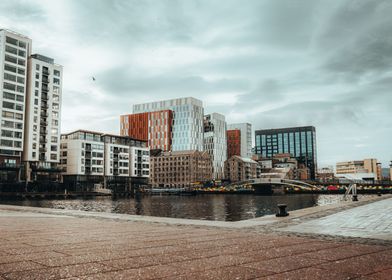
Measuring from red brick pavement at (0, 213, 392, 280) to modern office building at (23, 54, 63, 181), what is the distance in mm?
116490

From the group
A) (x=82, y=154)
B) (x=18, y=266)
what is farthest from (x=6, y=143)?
(x=18, y=266)

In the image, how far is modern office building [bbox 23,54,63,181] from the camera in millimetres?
120500

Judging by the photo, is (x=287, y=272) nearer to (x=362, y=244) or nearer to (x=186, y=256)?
(x=186, y=256)

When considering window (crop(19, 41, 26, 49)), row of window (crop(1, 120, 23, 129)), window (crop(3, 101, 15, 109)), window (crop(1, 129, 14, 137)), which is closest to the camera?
window (crop(1, 129, 14, 137))

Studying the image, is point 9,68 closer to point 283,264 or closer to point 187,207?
point 187,207

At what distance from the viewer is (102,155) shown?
14638cm

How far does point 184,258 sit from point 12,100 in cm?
12028

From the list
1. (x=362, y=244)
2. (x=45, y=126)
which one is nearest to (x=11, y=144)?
(x=45, y=126)

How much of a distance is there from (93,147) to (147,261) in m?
139

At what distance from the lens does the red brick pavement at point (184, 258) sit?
768 centimetres

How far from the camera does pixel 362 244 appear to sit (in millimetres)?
12500

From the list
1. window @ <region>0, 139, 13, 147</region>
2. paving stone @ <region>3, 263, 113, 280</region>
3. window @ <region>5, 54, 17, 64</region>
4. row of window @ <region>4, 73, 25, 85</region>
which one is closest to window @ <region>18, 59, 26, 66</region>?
window @ <region>5, 54, 17, 64</region>

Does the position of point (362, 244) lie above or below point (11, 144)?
below

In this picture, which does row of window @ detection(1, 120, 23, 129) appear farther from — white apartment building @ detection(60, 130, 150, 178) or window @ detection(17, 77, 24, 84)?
white apartment building @ detection(60, 130, 150, 178)
